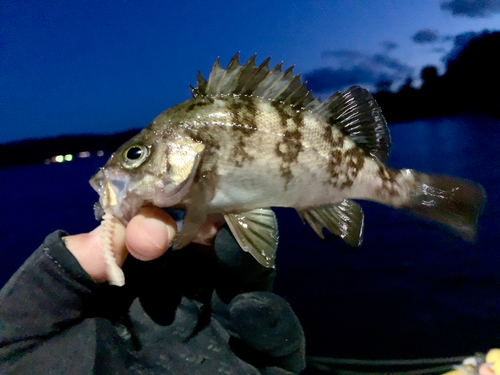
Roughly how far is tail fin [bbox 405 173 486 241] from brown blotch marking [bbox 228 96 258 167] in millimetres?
736

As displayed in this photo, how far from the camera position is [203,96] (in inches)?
42.7

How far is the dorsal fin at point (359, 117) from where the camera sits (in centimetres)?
118

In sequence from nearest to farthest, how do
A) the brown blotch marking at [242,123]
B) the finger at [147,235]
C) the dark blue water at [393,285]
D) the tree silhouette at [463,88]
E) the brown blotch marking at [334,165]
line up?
1. the finger at [147,235]
2. the brown blotch marking at [242,123]
3. the brown blotch marking at [334,165]
4. the dark blue water at [393,285]
5. the tree silhouette at [463,88]

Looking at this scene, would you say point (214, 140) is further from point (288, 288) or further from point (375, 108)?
point (288, 288)

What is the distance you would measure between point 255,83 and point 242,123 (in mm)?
182

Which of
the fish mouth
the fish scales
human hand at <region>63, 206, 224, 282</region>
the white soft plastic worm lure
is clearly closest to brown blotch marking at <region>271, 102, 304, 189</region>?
the fish scales

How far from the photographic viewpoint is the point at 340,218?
122 centimetres

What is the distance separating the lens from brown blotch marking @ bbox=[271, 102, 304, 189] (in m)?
1.08

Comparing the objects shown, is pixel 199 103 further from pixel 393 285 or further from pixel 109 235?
pixel 393 285

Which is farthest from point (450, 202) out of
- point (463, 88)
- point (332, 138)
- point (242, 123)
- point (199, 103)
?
point (463, 88)

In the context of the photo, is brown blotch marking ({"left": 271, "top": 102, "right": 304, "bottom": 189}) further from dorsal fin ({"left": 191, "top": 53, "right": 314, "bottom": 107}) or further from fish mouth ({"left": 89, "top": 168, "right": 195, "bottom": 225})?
fish mouth ({"left": 89, "top": 168, "right": 195, "bottom": 225})

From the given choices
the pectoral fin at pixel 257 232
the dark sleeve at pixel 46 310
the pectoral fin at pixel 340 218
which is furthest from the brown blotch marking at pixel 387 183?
the dark sleeve at pixel 46 310

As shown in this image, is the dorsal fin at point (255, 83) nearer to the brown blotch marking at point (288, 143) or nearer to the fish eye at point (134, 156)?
the brown blotch marking at point (288, 143)

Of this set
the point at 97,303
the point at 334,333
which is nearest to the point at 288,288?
the point at 334,333
